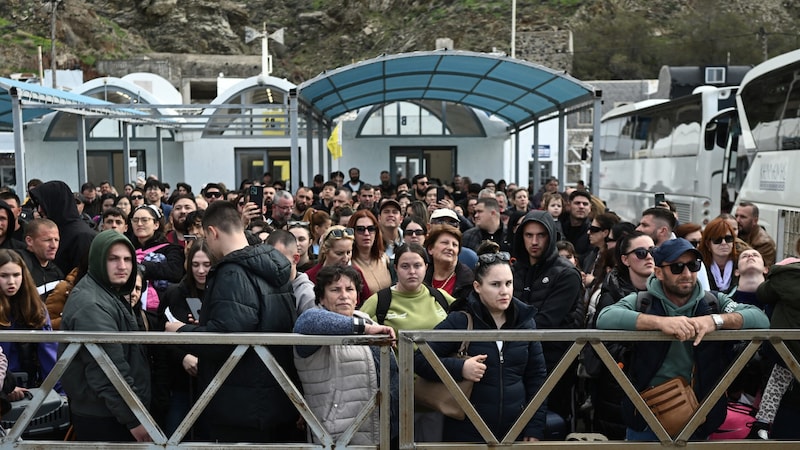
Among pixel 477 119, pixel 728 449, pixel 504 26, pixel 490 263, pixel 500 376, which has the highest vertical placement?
pixel 504 26

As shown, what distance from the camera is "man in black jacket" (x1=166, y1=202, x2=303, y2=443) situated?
3.98 m

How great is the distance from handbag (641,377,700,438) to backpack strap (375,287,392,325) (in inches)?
62.9

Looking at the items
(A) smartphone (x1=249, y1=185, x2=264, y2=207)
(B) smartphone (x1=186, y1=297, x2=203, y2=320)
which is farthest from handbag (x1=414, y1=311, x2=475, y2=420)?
(A) smartphone (x1=249, y1=185, x2=264, y2=207)

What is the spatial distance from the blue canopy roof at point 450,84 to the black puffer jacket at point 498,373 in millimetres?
8987

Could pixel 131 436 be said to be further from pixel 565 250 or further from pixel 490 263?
pixel 565 250

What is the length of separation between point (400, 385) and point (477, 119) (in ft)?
72.8

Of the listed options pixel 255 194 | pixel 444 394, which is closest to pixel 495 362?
pixel 444 394

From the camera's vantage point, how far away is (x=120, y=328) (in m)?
4.17

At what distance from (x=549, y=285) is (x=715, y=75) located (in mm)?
33226

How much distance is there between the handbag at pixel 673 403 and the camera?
3.95 m

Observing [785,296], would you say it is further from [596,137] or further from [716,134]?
[716,134]

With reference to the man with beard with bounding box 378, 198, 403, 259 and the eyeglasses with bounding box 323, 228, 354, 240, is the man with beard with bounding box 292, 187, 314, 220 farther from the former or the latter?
the eyeglasses with bounding box 323, 228, 354, 240

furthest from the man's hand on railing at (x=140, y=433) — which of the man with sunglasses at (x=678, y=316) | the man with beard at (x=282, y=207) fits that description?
the man with beard at (x=282, y=207)

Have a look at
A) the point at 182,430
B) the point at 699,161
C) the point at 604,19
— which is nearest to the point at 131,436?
the point at 182,430
